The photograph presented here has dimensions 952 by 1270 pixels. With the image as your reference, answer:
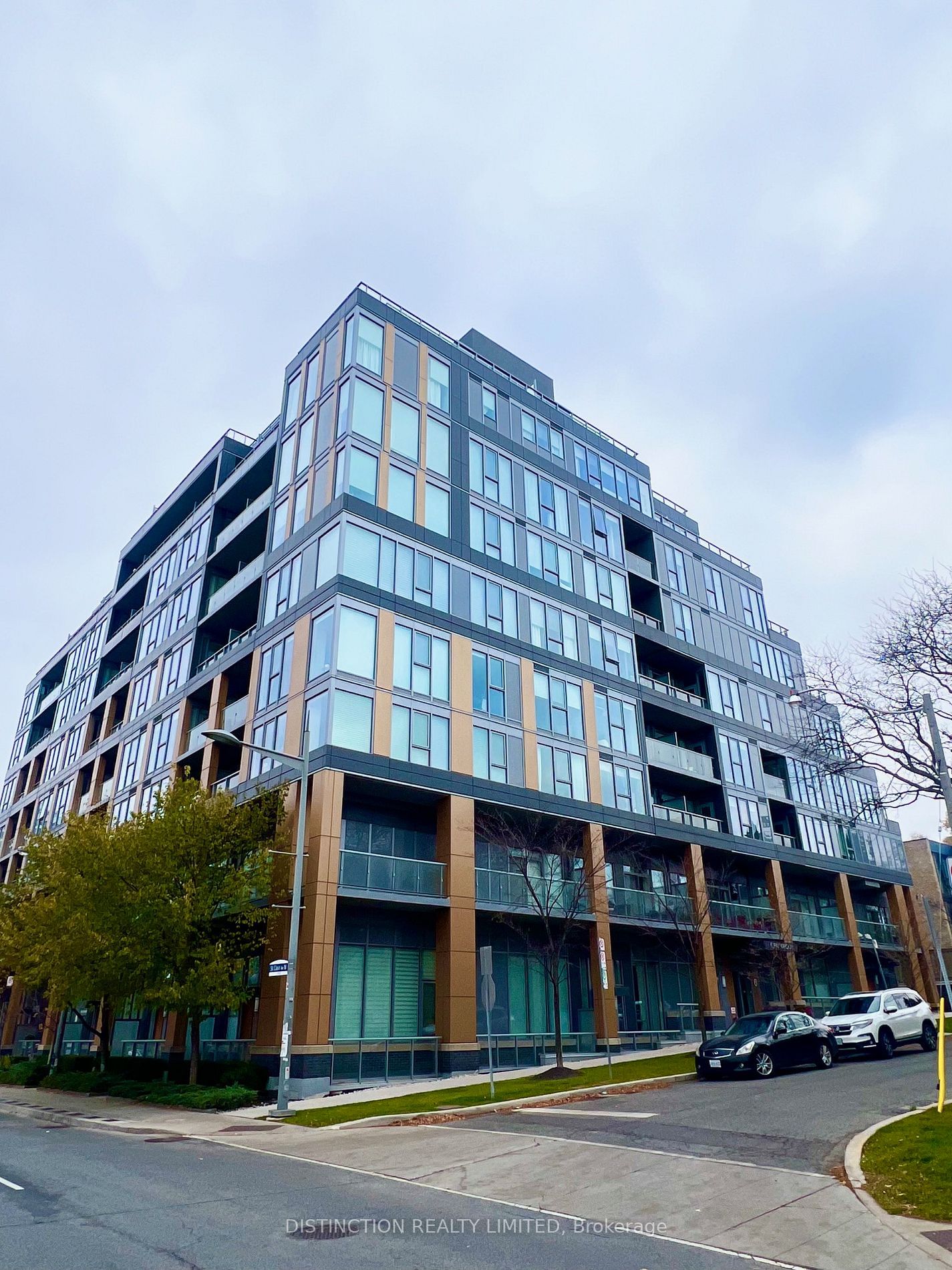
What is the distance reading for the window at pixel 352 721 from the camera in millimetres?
26516

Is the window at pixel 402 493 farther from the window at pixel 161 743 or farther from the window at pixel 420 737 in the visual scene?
the window at pixel 161 743

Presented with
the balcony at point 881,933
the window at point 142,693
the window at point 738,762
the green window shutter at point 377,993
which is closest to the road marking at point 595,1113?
the green window shutter at point 377,993

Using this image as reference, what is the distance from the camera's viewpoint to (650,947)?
119 ft

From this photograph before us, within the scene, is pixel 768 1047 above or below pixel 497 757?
below

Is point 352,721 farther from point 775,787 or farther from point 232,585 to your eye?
point 775,787

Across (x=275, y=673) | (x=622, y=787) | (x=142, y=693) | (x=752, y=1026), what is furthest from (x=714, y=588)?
(x=142, y=693)

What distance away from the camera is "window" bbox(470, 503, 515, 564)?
3425 cm

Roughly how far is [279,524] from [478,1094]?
2161cm

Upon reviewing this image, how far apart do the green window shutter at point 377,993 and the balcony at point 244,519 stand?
18.1 metres

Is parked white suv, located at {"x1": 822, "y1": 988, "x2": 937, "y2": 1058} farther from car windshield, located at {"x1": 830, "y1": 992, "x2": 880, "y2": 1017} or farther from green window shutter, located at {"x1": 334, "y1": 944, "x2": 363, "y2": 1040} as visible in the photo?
A: green window shutter, located at {"x1": 334, "y1": 944, "x2": 363, "y2": 1040}

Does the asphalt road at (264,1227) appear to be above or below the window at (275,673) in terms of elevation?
below

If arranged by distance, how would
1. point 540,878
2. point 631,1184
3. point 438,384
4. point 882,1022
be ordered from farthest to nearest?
point 438,384 → point 540,878 → point 882,1022 → point 631,1184

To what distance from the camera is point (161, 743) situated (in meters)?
39.4

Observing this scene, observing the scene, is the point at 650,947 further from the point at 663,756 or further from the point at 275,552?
the point at 275,552
